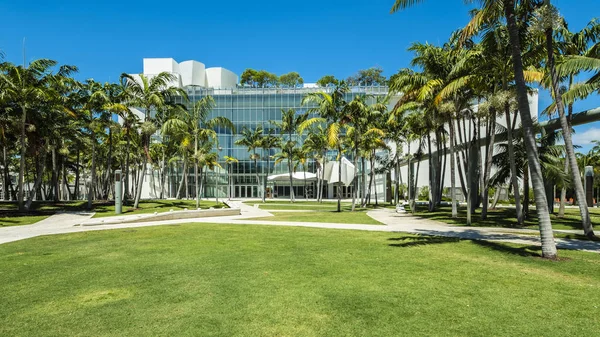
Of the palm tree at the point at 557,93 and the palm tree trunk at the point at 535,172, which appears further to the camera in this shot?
the palm tree at the point at 557,93

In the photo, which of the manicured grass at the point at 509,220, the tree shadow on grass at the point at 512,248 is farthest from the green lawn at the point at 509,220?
the tree shadow on grass at the point at 512,248

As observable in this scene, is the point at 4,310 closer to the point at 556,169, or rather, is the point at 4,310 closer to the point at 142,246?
the point at 142,246

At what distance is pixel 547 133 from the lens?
71.8 ft

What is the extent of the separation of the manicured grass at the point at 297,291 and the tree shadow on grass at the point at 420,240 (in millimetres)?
522

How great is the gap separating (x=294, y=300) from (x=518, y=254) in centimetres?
676

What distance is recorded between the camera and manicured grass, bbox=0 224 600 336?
4.72 meters

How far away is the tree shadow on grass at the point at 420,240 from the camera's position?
11.3 meters

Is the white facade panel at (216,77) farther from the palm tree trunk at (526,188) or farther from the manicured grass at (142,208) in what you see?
the palm tree trunk at (526,188)

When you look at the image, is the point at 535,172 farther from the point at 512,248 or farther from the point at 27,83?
the point at 27,83

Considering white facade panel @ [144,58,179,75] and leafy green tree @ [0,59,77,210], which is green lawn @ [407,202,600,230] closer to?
leafy green tree @ [0,59,77,210]

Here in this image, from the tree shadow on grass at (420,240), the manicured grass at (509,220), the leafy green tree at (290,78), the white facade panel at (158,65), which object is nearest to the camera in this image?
the tree shadow on grass at (420,240)

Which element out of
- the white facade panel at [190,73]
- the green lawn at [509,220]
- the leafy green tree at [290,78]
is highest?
the leafy green tree at [290,78]

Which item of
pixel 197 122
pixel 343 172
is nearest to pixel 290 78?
pixel 343 172

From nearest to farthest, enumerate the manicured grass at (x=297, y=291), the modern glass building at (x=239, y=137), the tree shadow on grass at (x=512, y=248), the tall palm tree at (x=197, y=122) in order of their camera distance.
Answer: the manicured grass at (x=297, y=291), the tree shadow on grass at (x=512, y=248), the tall palm tree at (x=197, y=122), the modern glass building at (x=239, y=137)
